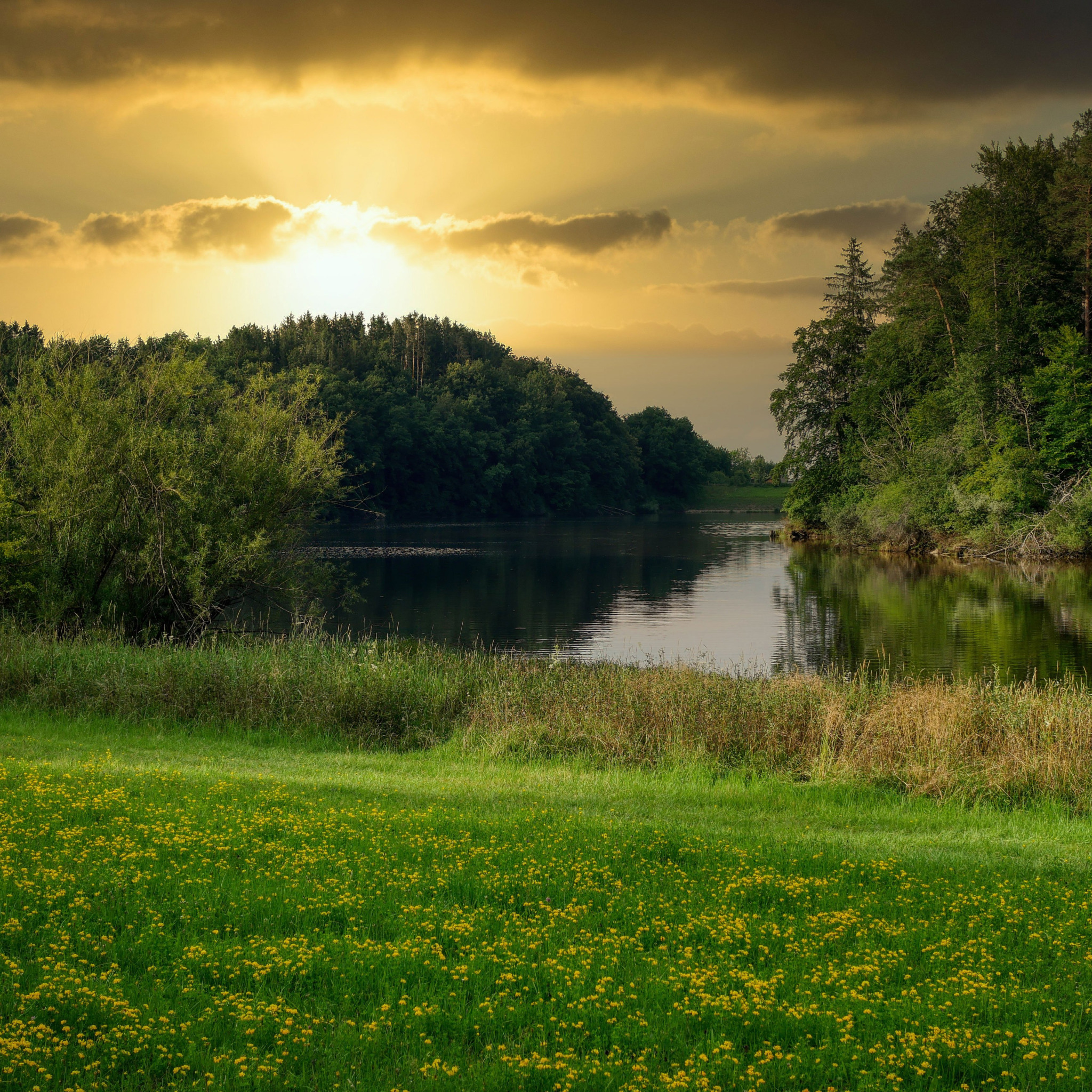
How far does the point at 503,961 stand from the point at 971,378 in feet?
→ 206

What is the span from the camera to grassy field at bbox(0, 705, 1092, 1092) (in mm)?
5422

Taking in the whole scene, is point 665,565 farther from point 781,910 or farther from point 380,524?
point 781,910

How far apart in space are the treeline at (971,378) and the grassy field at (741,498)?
72276 mm

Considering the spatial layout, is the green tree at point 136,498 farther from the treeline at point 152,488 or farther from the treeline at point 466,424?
the treeline at point 466,424

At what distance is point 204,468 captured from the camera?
2727cm

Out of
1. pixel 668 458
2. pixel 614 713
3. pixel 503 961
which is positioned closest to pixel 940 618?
pixel 614 713

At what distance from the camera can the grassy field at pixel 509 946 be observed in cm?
542

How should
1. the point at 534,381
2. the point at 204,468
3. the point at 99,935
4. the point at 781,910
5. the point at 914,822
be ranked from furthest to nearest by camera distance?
the point at 534,381 < the point at 204,468 < the point at 914,822 < the point at 781,910 < the point at 99,935

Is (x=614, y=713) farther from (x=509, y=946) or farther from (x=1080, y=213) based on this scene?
(x=1080, y=213)

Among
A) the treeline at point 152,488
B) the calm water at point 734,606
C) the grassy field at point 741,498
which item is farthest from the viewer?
the grassy field at point 741,498

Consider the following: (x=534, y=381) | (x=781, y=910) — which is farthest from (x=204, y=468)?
(x=534, y=381)

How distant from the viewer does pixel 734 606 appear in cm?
4469

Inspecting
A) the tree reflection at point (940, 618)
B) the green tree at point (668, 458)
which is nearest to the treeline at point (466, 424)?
the green tree at point (668, 458)

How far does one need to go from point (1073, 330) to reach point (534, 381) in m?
98.3
